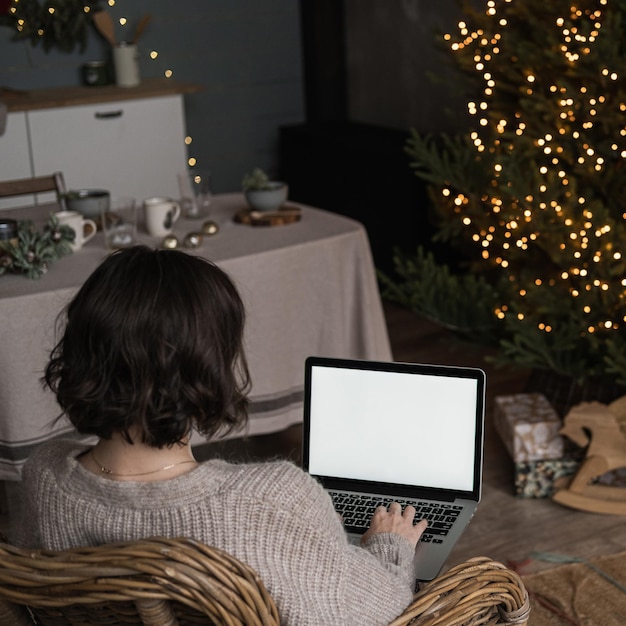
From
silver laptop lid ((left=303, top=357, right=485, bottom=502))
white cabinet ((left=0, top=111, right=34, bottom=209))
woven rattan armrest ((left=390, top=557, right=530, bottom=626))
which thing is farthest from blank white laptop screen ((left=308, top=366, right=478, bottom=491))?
white cabinet ((left=0, top=111, right=34, bottom=209))

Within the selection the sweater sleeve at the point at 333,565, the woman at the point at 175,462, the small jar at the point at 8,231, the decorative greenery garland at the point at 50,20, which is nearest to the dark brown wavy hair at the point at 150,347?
the woman at the point at 175,462

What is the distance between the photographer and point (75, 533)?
1.22 meters

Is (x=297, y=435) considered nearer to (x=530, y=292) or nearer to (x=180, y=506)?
(x=530, y=292)

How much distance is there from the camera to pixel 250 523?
3.80ft

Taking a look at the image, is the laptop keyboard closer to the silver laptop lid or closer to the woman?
the silver laptop lid

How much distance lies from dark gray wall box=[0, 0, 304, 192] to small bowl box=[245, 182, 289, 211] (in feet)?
6.63

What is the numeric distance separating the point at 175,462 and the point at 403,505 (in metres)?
Result: 0.65

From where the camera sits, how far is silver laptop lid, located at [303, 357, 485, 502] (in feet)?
5.90

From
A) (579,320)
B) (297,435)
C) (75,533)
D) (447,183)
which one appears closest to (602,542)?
(579,320)

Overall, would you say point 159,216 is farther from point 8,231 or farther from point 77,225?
point 8,231

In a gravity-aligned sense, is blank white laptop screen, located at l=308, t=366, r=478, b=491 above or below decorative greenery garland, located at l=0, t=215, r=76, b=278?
below

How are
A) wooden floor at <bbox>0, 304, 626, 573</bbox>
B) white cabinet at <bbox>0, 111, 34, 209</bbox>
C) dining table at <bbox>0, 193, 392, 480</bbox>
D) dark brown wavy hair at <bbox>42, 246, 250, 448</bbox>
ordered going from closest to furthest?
dark brown wavy hair at <bbox>42, 246, 250, 448</bbox> → dining table at <bbox>0, 193, 392, 480</bbox> → wooden floor at <bbox>0, 304, 626, 573</bbox> → white cabinet at <bbox>0, 111, 34, 209</bbox>

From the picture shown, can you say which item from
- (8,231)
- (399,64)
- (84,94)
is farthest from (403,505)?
(399,64)

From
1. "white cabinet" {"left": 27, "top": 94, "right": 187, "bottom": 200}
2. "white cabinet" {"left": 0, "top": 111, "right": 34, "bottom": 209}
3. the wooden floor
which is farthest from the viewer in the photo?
"white cabinet" {"left": 27, "top": 94, "right": 187, "bottom": 200}
